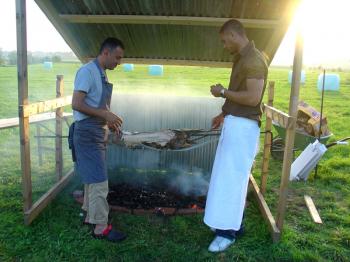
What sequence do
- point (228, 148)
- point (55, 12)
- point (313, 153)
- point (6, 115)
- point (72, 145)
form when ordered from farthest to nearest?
point (6, 115) < point (313, 153) < point (55, 12) < point (72, 145) < point (228, 148)

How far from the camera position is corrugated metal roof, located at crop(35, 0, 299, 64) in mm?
4543

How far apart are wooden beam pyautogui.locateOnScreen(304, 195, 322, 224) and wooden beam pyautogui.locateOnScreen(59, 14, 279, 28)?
2657mm

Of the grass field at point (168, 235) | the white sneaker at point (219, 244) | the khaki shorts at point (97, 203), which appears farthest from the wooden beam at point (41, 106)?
the white sneaker at point (219, 244)

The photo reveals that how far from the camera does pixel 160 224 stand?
182 inches

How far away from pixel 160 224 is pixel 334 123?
28.9 feet

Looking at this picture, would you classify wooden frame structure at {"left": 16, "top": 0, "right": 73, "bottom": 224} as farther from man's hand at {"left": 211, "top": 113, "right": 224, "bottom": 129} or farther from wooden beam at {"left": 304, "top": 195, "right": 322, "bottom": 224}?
wooden beam at {"left": 304, "top": 195, "right": 322, "bottom": 224}

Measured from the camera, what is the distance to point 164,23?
4809 mm

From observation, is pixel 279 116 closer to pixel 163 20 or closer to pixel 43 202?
pixel 163 20

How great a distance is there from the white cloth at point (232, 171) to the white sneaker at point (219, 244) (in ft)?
0.61

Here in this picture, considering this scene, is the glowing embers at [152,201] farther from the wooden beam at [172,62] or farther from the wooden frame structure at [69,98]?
the wooden beam at [172,62]

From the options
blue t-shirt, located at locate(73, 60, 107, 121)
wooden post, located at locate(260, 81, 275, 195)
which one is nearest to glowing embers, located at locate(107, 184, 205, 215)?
wooden post, located at locate(260, 81, 275, 195)

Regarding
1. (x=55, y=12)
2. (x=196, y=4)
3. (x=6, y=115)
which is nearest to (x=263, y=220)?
(x=196, y=4)

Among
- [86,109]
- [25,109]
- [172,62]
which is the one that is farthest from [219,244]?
[172,62]

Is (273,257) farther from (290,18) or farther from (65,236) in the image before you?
(290,18)
